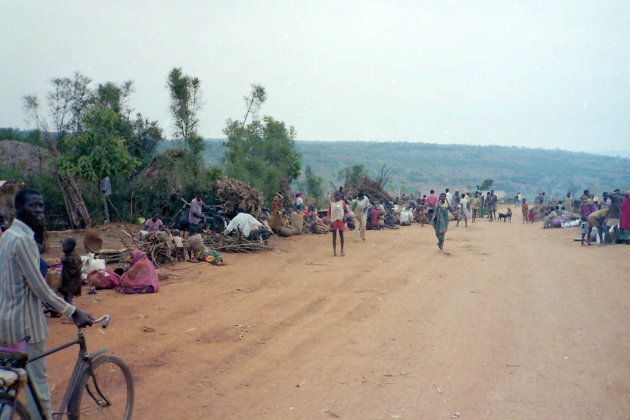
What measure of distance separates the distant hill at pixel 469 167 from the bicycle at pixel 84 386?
7680 cm

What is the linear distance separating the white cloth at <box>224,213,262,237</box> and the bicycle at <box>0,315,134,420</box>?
10646mm

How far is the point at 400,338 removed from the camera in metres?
7.20

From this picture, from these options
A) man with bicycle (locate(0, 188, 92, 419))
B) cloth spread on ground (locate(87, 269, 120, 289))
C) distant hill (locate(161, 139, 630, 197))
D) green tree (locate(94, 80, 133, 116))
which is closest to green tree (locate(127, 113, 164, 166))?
green tree (locate(94, 80, 133, 116))

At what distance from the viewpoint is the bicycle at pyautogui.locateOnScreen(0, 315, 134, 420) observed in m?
3.26

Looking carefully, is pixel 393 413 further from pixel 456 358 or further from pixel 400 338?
pixel 400 338

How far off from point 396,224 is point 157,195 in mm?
12426

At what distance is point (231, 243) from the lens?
49.3 ft

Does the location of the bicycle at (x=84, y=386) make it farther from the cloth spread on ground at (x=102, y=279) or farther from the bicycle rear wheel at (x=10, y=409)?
the cloth spread on ground at (x=102, y=279)

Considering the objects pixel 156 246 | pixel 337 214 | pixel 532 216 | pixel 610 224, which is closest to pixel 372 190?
pixel 532 216

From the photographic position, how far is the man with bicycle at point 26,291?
139 inches

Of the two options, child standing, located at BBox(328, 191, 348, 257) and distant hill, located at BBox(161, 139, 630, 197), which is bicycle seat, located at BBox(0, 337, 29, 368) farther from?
distant hill, located at BBox(161, 139, 630, 197)

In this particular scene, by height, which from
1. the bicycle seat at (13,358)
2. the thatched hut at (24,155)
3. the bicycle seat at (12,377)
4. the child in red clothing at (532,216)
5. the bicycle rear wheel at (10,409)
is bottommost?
the child in red clothing at (532,216)

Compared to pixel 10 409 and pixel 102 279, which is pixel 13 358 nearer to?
pixel 10 409

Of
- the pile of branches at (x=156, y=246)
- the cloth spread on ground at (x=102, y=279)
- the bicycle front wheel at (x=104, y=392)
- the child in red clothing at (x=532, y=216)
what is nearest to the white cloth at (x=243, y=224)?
the pile of branches at (x=156, y=246)
